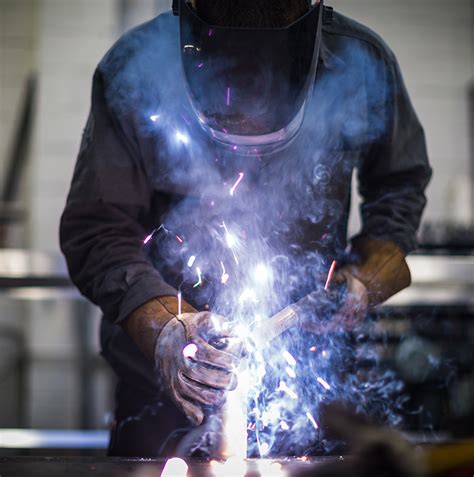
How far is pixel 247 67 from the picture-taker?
90 centimetres

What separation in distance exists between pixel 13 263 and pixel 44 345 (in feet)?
2.64

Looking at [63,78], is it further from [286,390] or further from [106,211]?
[286,390]

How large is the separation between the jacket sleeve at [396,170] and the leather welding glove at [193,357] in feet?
1.34

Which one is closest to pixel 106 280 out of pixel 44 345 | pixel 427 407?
pixel 427 407

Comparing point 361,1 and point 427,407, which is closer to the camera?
point 427,407

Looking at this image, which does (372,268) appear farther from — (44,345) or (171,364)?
(44,345)

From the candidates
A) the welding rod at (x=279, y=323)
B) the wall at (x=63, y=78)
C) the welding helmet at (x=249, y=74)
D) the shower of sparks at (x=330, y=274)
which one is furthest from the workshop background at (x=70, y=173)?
the welding helmet at (x=249, y=74)

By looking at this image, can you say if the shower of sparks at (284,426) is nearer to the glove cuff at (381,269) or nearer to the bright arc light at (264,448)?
the bright arc light at (264,448)

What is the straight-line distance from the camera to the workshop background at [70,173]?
2.28 metres

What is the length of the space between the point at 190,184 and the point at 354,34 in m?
0.38

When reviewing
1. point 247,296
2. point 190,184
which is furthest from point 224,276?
point 190,184

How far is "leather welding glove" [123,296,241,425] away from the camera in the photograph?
0.93 metres

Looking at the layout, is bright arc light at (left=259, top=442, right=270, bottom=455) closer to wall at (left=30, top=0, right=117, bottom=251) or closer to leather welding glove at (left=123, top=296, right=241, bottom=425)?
leather welding glove at (left=123, top=296, right=241, bottom=425)

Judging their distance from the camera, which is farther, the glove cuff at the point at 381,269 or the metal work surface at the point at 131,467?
the glove cuff at the point at 381,269
